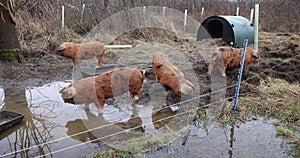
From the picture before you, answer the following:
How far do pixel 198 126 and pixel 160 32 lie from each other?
7581 mm

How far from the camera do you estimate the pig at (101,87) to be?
3.72 meters

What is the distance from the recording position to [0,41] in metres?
6.90

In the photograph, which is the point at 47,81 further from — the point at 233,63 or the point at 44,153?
the point at 233,63

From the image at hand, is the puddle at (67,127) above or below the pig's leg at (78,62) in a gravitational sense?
below

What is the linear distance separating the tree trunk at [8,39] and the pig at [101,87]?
403 centimetres

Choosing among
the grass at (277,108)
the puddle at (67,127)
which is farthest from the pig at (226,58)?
the puddle at (67,127)

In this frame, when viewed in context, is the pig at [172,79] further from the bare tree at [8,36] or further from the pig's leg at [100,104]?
the bare tree at [8,36]

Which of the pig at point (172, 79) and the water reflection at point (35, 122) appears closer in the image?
the water reflection at point (35, 122)

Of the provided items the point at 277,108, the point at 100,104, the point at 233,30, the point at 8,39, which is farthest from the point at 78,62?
the point at 233,30

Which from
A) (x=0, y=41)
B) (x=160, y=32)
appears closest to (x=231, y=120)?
(x=0, y=41)

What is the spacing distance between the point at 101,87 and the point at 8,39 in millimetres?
4460

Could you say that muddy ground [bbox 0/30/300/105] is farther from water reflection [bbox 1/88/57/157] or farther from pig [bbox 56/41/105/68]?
water reflection [bbox 1/88/57/157]

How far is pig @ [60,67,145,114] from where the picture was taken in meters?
3.72

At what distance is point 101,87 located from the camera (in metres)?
3.87
